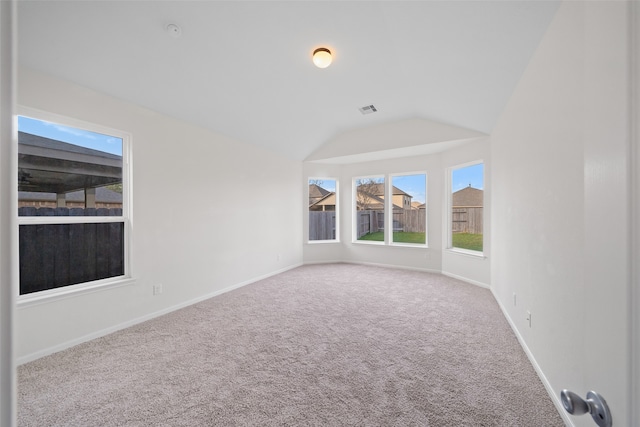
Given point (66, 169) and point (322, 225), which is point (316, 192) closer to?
point (322, 225)

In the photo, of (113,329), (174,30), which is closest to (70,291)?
(113,329)

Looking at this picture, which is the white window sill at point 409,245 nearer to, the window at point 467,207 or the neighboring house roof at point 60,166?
the window at point 467,207

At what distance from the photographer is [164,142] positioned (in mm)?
3279

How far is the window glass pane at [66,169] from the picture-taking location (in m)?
2.35

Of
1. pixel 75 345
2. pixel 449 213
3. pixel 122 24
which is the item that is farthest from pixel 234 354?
pixel 449 213

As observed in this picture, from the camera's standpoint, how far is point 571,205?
1576 millimetres

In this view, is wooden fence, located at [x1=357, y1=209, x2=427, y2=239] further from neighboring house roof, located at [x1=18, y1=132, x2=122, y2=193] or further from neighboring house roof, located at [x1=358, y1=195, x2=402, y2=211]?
neighboring house roof, located at [x1=18, y1=132, x2=122, y2=193]

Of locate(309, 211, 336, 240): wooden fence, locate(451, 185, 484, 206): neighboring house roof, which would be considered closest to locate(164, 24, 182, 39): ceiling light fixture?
locate(309, 211, 336, 240): wooden fence

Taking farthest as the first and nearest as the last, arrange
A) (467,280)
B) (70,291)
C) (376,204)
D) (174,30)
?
(376,204) < (467,280) < (70,291) < (174,30)

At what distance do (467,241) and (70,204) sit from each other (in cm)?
553

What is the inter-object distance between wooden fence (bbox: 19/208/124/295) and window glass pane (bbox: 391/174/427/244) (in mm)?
4833

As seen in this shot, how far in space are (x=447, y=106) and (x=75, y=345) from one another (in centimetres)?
499

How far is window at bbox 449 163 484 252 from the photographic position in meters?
4.50

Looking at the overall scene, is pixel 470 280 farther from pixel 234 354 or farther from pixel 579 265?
pixel 234 354
